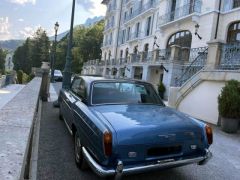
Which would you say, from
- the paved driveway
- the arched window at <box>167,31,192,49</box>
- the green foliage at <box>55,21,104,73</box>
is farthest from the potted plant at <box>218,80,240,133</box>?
the green foliage at <box>55,21,104,73</box>

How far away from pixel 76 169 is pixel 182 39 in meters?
20.3

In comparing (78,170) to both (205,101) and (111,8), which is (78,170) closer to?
(205,101)

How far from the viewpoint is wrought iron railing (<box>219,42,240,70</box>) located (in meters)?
9.71

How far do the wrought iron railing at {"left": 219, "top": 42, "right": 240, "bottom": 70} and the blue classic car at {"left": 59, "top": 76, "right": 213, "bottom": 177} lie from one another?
6.14 meters

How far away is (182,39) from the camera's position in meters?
22.9

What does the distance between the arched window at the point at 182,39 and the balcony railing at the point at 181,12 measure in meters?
1.40

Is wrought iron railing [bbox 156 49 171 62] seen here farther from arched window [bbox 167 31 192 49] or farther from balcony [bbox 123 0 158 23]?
balcony [bbox 123 0 158 23]

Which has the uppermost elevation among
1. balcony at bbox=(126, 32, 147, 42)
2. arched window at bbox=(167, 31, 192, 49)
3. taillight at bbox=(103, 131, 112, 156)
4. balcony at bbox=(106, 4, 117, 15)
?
balcony at bbox=(106, 4, 117, 15)

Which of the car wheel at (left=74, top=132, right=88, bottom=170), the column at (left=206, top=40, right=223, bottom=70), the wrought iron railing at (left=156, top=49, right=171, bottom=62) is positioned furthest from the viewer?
the wrought iron railing at (left=156, top=49, right=171, bottom=62)

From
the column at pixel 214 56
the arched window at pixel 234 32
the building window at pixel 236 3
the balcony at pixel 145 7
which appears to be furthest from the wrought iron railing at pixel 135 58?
the column at pixel 214 56

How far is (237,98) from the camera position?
26.3ft

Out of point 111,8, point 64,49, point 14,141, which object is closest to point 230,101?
point 14,141

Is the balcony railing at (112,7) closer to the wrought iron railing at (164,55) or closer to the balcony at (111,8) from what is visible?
the balcony at (111,8)

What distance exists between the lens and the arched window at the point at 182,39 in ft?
72.1
